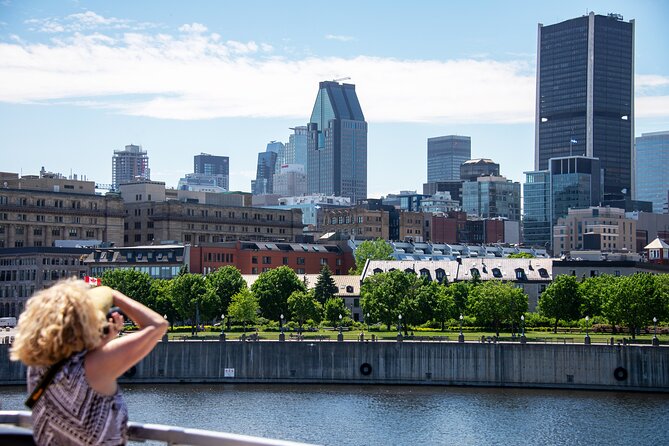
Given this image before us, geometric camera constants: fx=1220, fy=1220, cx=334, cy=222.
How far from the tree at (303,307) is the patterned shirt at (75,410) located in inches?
4961

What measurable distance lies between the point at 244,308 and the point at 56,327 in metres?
125

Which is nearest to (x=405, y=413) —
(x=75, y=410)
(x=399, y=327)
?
(x=399, y=327)

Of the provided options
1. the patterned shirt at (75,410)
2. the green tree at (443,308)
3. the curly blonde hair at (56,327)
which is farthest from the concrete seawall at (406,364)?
the curly blonde hair at (56,327)

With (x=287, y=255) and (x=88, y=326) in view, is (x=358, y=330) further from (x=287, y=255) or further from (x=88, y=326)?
(x=88, y=326)

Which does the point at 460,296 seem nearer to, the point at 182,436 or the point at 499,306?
the point at 499,306

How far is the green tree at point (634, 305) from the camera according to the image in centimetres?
11956

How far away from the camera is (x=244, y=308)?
135m

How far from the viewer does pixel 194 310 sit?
139375 mm

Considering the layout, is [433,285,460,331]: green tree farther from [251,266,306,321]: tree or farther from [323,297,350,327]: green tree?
[251,266,306,321]: tree

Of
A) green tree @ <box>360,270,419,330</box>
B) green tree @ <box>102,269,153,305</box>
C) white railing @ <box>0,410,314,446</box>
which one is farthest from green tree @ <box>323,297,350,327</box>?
white railing @ <box>0,410,314,446</box>

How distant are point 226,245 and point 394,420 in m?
104

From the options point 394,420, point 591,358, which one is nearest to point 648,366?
point 591,358

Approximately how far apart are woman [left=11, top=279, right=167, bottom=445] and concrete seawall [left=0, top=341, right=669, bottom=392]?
94785 millimetres

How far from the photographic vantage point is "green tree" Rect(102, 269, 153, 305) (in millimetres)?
142000
